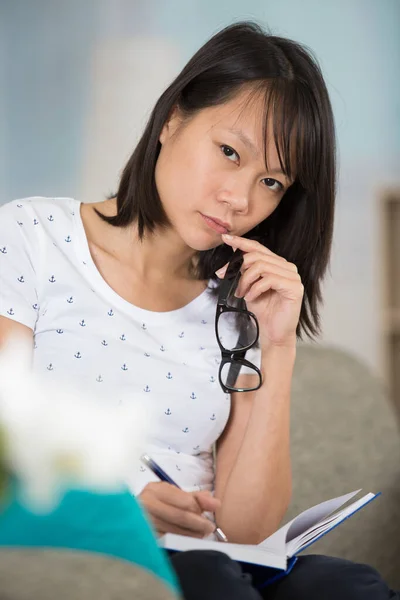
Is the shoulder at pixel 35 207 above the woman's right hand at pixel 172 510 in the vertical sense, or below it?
above

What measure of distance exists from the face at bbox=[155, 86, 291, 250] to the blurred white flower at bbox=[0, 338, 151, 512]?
23 cm

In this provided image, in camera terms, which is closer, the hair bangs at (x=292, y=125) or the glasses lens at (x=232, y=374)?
the hair bangs at (x=292, y=125)

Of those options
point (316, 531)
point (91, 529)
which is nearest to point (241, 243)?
point (316, 531)

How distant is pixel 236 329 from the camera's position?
105cm

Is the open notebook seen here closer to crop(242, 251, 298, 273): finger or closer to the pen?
the pen

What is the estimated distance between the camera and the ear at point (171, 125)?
96 centimetres

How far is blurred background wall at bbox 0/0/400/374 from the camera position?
1485 mm

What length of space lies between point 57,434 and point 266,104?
46cm

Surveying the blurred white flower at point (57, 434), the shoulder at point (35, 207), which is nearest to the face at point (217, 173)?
the shoulder at point (35, 207)

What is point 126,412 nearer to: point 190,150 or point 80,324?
point 80,324

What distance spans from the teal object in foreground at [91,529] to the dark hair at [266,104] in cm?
44

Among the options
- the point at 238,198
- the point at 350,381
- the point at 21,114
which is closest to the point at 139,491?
the point at 238,198

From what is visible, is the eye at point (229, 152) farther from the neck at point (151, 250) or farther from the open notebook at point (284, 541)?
the open notebook at point (284, 541)

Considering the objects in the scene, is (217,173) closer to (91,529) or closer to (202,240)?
(202,240)
